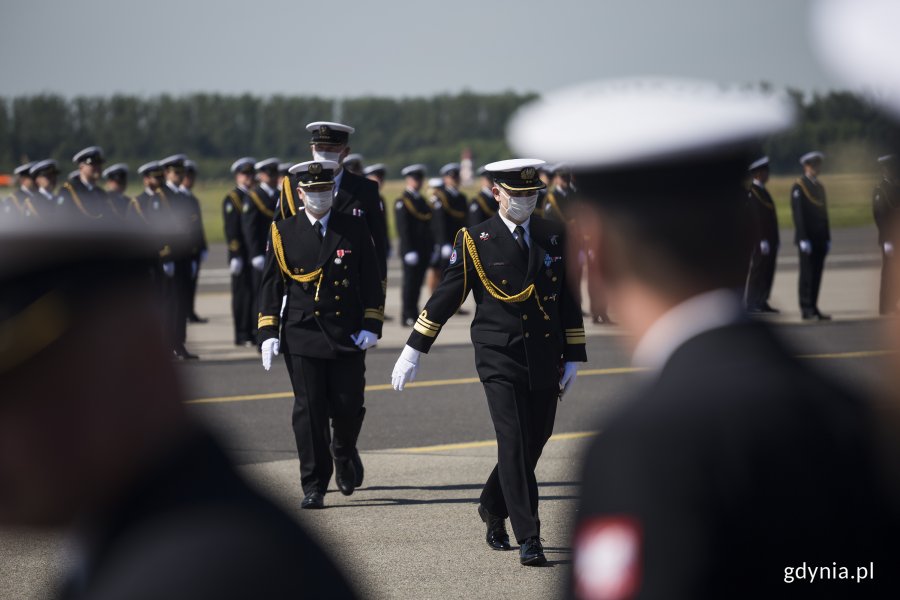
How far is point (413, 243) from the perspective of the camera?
18703mm

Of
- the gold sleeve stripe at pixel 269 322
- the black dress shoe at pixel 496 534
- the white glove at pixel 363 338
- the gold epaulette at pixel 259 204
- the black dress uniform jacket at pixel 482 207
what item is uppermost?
the gold sleeve stripe at pixel 269 322

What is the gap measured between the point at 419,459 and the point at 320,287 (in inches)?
69.2

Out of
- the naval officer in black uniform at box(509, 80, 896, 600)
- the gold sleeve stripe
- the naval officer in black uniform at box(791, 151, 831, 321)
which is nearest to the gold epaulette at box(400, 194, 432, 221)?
the naval officer in black uniform at box(791, 151, 831, 321)

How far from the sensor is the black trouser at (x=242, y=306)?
15.4 metres

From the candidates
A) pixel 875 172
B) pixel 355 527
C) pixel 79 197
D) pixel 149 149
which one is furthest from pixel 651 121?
pixel 149 149

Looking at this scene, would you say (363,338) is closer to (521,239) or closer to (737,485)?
(521,239)

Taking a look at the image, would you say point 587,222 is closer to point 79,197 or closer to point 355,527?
point 355,527

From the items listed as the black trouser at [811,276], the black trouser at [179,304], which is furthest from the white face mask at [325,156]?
the black trouser at [811,276]

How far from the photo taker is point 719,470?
1522mm

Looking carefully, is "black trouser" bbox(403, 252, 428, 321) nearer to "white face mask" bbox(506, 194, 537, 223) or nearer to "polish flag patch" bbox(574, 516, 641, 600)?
"white face mask" bbox(506, 194, 537, 223)

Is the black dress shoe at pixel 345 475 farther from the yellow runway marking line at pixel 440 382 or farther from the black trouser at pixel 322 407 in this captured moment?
the yellow runway marking line at pixel 440 382

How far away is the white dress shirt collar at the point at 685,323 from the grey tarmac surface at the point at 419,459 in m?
0.09

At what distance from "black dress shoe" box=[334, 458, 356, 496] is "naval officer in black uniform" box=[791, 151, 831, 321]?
37.5ft

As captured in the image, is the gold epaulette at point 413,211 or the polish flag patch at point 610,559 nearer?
the polish flag patch at point 610,559
